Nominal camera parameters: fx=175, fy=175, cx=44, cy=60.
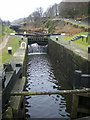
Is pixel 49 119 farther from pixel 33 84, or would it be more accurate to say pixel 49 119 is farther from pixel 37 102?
pixel 33 84

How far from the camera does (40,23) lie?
217 feet

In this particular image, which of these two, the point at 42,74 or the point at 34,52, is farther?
the point at 34,52

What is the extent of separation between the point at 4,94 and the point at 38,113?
13.9 ft

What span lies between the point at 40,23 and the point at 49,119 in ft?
199

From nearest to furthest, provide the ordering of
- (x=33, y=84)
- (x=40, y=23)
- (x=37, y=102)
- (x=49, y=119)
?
(x=49, y=119), (x=37, y=102), (x=33, y=84), (x=40, y=23)

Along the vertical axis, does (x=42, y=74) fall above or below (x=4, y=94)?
below

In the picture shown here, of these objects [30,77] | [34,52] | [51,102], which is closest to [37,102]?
[51,102]

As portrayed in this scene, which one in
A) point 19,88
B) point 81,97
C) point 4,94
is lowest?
point 81,97

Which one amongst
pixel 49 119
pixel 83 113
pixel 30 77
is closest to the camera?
pixel 83 113

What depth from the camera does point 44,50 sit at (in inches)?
1193

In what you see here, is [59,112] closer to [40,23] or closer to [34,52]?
[34,52]

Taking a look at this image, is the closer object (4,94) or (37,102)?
(4,94)

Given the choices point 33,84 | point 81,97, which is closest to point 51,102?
point 81,97

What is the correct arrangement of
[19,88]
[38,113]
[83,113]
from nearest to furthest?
[19,88] < [83,113] < [38,113]
